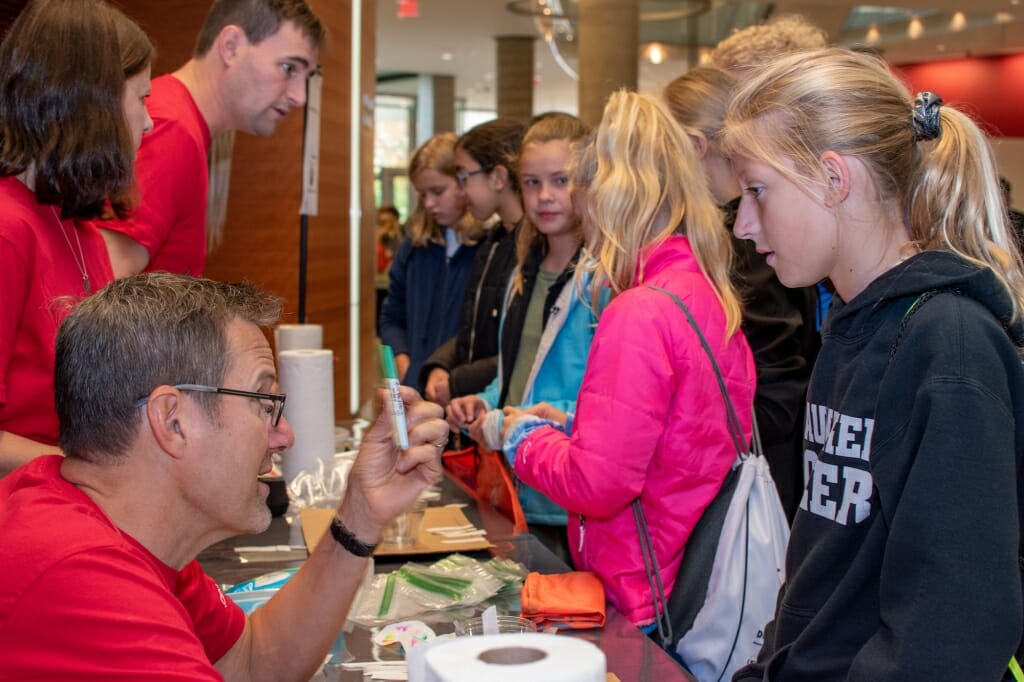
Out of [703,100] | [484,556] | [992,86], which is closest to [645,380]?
[484,556]

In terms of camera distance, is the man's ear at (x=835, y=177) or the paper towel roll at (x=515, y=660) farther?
the man's ear at (x=835, y=177)

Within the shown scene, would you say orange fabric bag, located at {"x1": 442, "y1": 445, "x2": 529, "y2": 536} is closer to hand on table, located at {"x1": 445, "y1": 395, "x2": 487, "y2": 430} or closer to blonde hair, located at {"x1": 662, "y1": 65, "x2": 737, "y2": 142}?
hand on table, located at {"x1": 445, "y1": 395, "x2": 487, "y2": 430}

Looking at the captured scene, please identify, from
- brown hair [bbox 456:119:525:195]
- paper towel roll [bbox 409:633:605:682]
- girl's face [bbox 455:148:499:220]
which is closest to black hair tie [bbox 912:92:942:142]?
paper towel roll [bbox 409:633:605:682]

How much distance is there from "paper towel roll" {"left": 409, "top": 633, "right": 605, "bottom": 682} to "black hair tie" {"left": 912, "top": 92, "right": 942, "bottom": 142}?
89 centimetres

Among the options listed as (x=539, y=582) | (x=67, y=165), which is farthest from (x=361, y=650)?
(x=67, y=165)

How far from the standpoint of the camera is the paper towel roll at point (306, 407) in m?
2.54

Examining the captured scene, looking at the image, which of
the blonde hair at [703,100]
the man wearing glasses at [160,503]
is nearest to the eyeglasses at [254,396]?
the man wearing glasses at [160,503]

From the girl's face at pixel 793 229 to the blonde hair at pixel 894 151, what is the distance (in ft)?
0.05

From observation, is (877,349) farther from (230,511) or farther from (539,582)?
(230,511)

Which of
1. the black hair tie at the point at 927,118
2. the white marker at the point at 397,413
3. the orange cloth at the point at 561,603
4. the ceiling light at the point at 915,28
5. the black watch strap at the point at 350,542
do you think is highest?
the ceiling light at the point at 915,28

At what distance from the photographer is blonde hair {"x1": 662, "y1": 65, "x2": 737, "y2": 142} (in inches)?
96.2

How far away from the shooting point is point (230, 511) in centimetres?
128

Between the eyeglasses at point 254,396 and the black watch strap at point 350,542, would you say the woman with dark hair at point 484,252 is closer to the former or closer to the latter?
the black watch strap at point 350,542

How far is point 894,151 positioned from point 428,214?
117 inches
